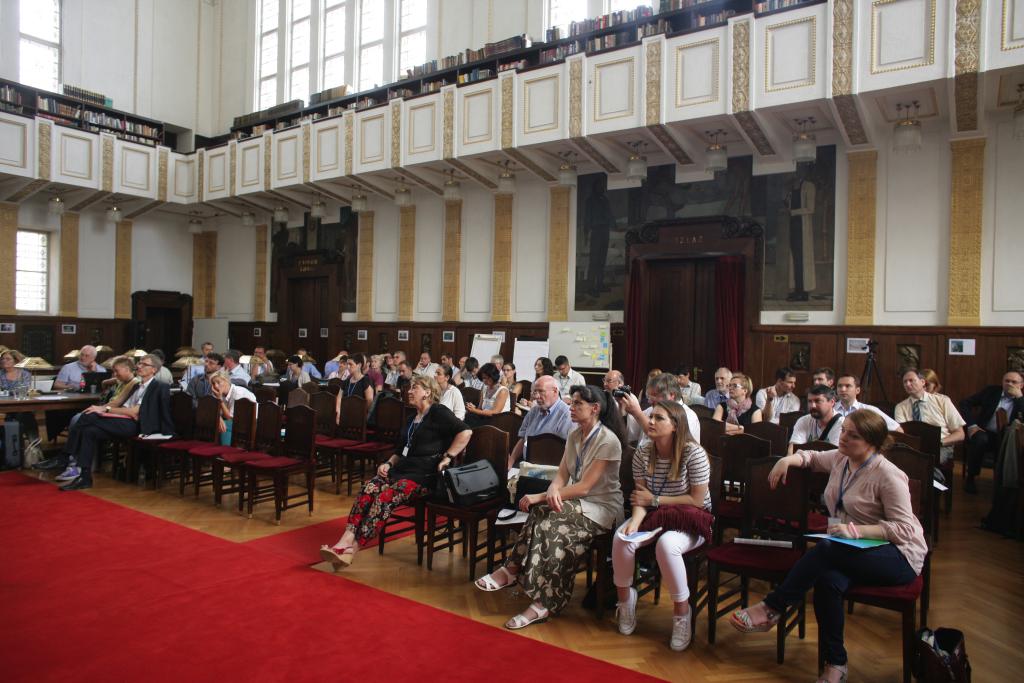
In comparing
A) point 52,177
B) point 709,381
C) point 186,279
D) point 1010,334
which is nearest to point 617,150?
point 709,381

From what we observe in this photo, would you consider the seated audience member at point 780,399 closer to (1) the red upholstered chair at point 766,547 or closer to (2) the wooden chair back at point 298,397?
(1) the red upholstered chair at point 766,547

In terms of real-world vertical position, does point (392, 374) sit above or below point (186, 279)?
below

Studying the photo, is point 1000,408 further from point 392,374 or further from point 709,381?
point 392,374

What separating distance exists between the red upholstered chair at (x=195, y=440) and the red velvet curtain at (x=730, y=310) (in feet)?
22.2

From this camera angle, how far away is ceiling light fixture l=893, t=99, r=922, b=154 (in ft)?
25.0

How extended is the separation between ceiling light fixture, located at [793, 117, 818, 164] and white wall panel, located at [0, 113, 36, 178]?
1308 cm

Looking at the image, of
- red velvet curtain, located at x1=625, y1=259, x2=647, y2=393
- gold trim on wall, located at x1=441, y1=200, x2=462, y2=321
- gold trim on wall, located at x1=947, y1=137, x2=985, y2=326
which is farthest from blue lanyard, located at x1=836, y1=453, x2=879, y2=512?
gold trim on wall, located at x1=441, y1=200, x2=462, y2=321

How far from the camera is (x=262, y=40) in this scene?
15.9 metres

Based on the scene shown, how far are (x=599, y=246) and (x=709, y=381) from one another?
2.76 metres

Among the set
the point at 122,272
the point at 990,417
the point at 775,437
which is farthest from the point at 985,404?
the point at 122,272

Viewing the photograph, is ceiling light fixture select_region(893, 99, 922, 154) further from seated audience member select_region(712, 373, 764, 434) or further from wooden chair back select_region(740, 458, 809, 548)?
wooden chair back select_region(740, 458, 809, 548)

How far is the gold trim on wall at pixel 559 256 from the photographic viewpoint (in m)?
10.9

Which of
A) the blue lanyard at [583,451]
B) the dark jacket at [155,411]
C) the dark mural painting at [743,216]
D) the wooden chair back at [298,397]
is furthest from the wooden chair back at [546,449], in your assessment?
the dark mural painting at [743,216]

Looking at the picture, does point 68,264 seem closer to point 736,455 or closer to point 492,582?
point 492,582
